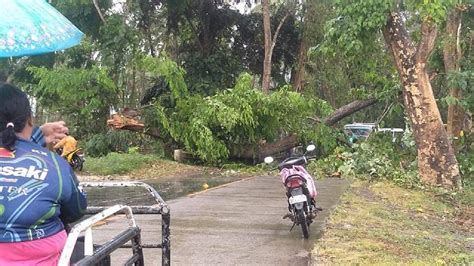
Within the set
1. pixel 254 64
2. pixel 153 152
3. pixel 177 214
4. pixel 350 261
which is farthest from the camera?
pixel 254 64

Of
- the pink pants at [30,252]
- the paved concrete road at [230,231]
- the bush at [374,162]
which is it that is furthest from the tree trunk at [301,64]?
→ the pink pants at [30,252]

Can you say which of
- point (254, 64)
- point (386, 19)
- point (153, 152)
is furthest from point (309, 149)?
point (254, 64)

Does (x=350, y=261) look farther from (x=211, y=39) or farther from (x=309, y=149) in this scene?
(x=211, y=39)

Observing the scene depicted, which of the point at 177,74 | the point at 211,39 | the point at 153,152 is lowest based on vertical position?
the point at 153,152

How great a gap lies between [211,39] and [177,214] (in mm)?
14648

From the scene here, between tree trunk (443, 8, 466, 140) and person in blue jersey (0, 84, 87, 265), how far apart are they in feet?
50.6

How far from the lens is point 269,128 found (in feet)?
61.5

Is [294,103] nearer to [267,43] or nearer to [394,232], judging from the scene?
[267,43]

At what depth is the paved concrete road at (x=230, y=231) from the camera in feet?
20.9

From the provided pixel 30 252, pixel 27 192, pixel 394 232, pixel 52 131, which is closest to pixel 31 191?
pixel 27 192

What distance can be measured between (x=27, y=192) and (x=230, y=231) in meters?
5.42

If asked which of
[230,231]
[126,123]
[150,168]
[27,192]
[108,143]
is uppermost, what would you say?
[27,192]

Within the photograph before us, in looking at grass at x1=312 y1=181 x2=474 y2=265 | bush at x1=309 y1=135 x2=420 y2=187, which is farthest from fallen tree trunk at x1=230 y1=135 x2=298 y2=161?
grass at x1=312 y1=181 x2=474 y2=265

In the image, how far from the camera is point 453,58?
17953mm
